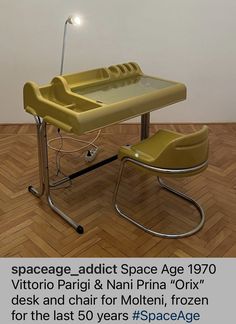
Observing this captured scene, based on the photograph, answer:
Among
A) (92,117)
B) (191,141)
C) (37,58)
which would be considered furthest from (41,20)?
(191,141)

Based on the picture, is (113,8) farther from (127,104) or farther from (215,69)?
(127,104)

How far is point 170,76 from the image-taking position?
3604 mm

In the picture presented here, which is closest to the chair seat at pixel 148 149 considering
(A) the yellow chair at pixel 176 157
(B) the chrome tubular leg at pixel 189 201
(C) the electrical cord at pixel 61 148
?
(A) the yellow chair at pixel 176 157

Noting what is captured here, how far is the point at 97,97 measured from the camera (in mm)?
2178

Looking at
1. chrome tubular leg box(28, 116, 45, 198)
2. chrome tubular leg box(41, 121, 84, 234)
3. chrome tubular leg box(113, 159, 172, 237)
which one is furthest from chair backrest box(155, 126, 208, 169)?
chrome tubular leg box(28, 116, 45, 198)

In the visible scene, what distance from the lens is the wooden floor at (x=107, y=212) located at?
1993 mm

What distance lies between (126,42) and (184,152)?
77.5 inches

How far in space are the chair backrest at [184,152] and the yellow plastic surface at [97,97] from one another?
34 centimetres

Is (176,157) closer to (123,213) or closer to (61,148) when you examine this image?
(123,213)

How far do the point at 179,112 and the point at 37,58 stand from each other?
1540mm

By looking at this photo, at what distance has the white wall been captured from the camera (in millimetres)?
3314

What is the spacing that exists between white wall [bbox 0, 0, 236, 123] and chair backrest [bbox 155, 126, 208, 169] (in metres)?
1.85

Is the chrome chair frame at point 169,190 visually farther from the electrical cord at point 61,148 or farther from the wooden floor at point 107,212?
the electrical cord at point 61,148

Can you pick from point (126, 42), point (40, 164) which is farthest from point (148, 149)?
point (126, 42)
